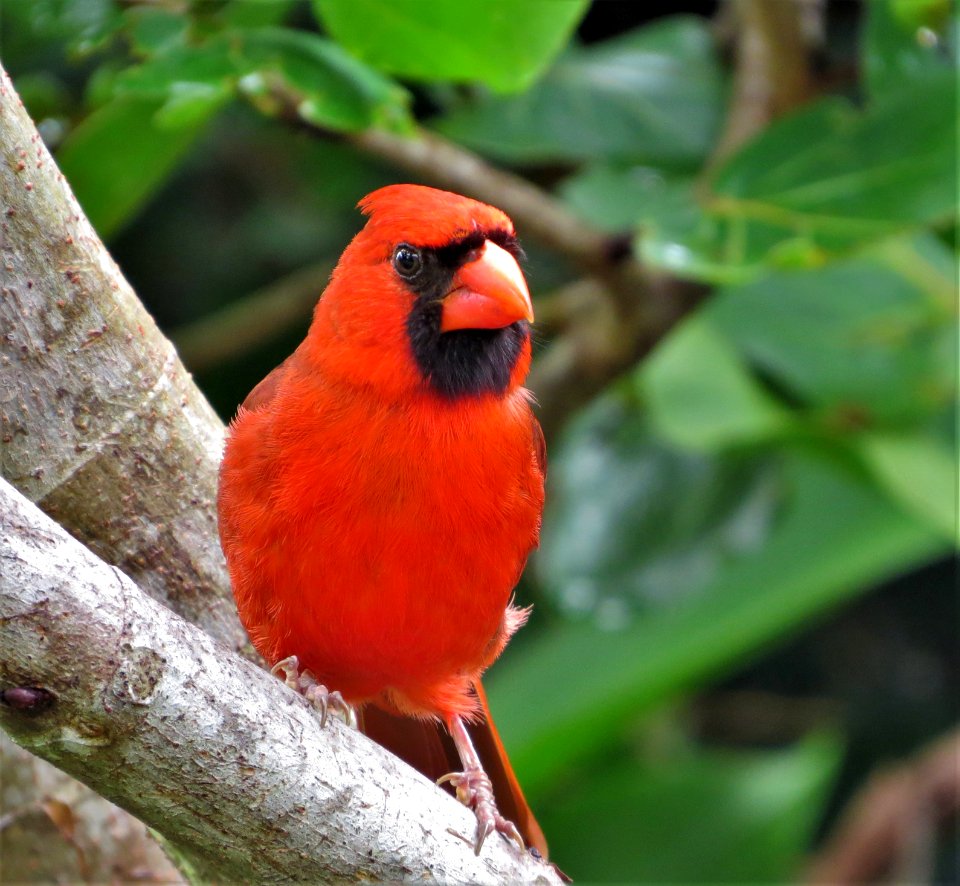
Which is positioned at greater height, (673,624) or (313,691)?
(313,691)

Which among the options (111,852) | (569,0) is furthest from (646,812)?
(569,0)

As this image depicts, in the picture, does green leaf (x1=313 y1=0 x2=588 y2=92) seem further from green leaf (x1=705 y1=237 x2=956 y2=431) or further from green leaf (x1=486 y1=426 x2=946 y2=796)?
green leaf (x1=486 y1=426 x2=946 y2=796)

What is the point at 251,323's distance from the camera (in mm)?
3225

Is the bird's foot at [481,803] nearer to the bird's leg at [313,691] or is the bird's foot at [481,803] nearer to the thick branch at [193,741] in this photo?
the thick branch at [193,741]

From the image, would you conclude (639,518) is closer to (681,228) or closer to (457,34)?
(681,228)

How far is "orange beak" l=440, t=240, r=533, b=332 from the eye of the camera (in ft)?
5.88

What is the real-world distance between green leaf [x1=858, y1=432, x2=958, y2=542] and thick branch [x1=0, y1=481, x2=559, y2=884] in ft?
4.75

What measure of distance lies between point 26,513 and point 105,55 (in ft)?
7.56

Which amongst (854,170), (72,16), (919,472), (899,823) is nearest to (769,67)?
(854,170)

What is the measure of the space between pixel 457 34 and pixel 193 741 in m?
1.27

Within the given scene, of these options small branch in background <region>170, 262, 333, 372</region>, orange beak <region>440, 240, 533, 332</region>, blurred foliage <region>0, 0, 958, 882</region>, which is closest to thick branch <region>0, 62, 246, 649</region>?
orange beak <region>440, 240, 533, 332</region>

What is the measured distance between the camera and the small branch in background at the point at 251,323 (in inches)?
125

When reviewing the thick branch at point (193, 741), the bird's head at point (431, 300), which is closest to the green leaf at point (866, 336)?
the bird's head at point (431, 300)

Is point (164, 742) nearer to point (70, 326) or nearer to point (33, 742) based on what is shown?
point (33, 742)
